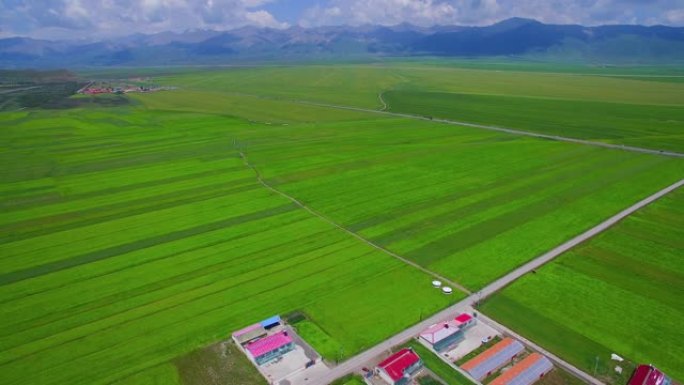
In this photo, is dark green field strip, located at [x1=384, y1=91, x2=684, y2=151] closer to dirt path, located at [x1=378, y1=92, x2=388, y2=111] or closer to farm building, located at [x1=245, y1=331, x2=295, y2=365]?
dirt path, located at [x1=378, y1=92, x2=388, y2=111]

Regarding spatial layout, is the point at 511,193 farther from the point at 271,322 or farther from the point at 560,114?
the point at 560,114

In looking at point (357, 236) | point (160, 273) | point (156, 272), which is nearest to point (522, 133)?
point (357, 236)

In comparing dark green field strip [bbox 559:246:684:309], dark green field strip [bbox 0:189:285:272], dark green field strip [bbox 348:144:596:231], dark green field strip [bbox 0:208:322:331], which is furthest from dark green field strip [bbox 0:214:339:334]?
dark green field strip [bbox 559:246:684:309]

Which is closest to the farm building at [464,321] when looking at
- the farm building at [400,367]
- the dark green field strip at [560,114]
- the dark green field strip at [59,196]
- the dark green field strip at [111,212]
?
the farm building at [400,367]

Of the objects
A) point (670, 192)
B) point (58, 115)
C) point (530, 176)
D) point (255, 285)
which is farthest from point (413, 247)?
point (58, 115)

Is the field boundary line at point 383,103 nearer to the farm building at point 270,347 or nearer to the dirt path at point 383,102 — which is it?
the dirt path at point 383,102
